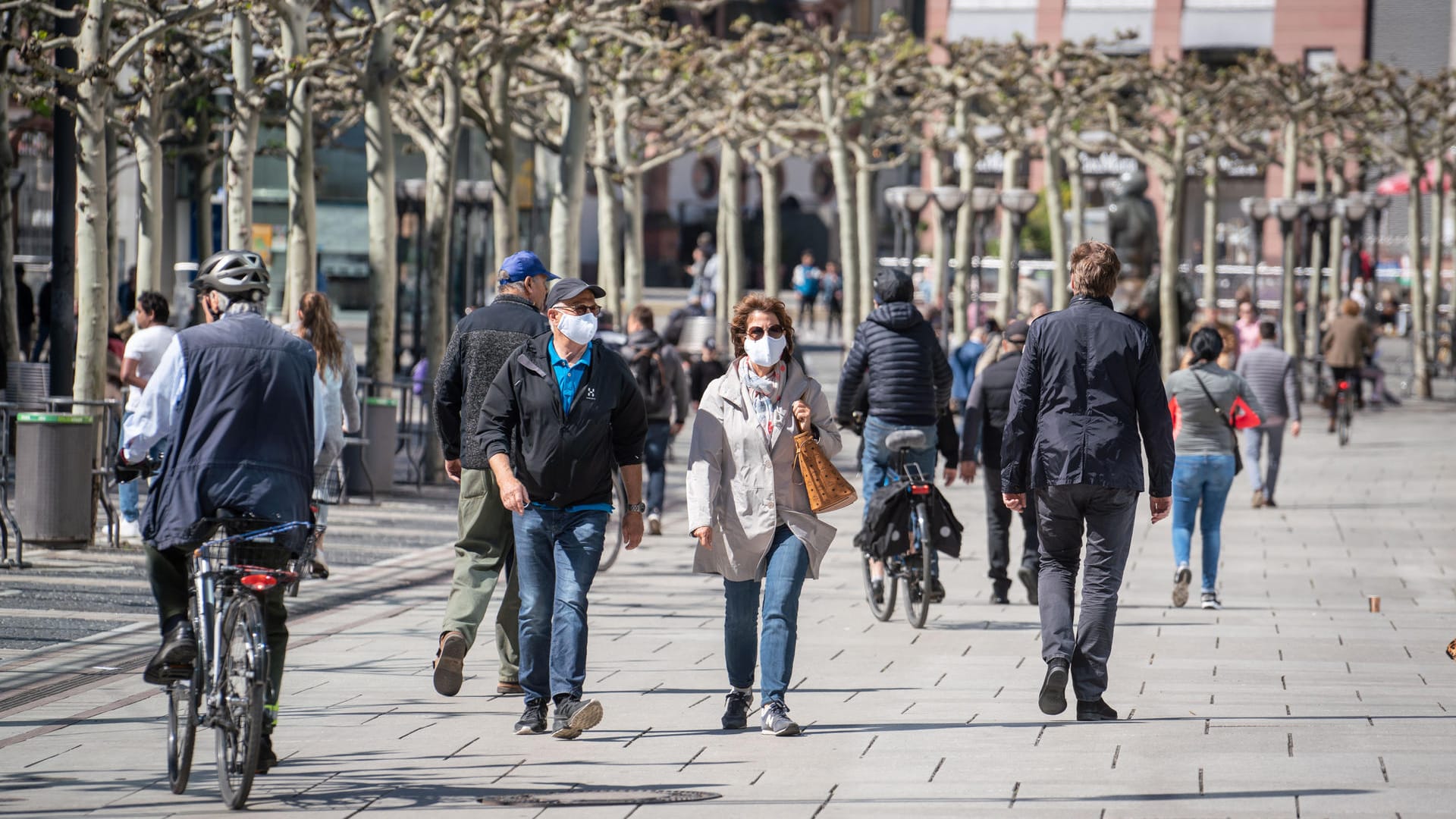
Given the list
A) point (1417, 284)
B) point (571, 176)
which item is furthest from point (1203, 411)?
point (1417, 284)

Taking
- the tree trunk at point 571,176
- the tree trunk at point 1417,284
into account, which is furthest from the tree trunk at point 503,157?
the tree trunk at point 1417,284

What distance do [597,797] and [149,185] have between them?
1194 cm

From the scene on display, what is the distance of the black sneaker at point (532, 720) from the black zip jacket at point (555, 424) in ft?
2.47

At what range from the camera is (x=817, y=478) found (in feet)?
25.8

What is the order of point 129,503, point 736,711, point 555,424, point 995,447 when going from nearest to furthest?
point 555,424
point 736,711
point 995,447
point 129,503

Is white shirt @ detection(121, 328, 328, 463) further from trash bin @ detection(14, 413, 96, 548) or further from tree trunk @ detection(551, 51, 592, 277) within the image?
tree trunk @ detection(551, 51, 592, 277)

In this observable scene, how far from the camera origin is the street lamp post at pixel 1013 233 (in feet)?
102

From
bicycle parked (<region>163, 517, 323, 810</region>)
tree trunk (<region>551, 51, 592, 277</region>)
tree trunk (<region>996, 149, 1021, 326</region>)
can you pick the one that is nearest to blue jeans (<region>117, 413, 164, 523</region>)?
bicycle parked (<region>163, 517, 323, 810</region>)

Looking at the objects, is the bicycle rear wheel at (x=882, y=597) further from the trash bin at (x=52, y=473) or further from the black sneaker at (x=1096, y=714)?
the trash bin at (x=52, y=473)

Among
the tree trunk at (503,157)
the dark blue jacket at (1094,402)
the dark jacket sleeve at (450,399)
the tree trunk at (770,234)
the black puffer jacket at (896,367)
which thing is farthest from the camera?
the tree trunk at (770,234)

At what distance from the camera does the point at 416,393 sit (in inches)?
791

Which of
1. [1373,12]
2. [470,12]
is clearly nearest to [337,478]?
[470,12]

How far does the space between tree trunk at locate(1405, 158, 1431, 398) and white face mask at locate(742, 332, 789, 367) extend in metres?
30.2

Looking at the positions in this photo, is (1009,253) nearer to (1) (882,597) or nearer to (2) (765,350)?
(1) (882,597)
